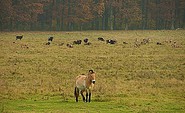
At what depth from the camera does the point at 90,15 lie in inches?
3445

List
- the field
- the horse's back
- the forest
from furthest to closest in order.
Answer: the forest
the horse's back
the field

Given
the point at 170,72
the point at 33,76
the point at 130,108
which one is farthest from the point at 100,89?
the point at 170,72

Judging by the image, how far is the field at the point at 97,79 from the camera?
17.0 m

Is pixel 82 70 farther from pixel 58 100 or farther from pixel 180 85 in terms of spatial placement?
pixel 58 100

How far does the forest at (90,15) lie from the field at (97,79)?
137ft

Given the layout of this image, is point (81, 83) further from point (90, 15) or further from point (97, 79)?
point (90, 15)

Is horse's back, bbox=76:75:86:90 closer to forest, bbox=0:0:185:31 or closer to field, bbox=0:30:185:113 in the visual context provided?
field, bbox=0:30:185:113

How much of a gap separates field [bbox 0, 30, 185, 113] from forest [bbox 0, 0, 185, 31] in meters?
41.7

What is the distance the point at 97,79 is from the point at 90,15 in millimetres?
63575

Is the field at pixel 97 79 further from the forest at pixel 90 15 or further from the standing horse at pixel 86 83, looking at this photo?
the forest at pixel 90 15

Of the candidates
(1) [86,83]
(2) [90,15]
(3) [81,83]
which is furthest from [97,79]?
(2) [90,15]

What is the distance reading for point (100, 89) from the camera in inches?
827

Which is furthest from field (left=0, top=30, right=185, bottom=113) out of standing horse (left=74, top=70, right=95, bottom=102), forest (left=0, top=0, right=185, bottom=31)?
forest (left=0, top=0, right=185, bottom=31)

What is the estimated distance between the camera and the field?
55.9 ft
